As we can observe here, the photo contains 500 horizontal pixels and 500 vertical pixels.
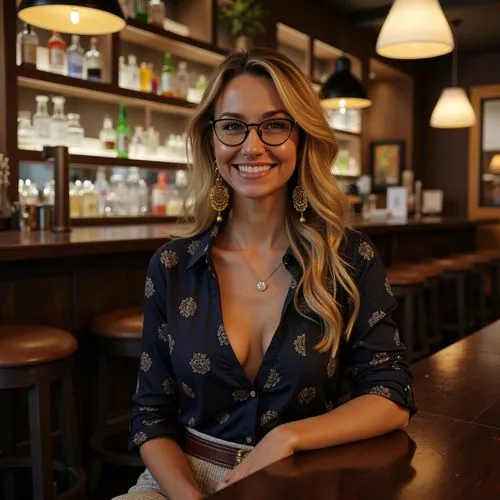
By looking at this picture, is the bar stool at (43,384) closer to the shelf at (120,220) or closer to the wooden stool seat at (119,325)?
the wooden stool seat at (119,325)

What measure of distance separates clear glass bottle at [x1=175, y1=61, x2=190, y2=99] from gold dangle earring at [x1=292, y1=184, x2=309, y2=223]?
3.75 metres

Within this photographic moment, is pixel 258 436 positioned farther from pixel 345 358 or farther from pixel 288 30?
pixel 288 30

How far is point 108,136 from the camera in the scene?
4555mm

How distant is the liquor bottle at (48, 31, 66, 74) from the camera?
13.3 ft

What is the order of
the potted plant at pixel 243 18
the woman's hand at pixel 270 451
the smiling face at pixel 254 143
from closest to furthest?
1. the woman's hand at pixel 270 451
2. the smiling face at pixel 254 143
3. the potted plant at pixel 243 18

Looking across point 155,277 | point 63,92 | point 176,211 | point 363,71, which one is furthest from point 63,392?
point 363,71

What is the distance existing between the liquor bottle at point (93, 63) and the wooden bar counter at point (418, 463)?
348 centimetres

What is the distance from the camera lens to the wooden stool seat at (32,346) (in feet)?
6.61

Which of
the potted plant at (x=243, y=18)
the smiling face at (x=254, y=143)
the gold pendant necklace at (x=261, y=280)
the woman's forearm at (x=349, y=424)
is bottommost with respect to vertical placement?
the woman's forearm at (x=349, y=424)

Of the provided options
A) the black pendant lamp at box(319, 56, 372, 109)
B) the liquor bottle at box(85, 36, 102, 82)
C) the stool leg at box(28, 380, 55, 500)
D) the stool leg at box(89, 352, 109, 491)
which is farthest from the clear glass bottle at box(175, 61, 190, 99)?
the stool leg at box(28, 380, 55, 500)

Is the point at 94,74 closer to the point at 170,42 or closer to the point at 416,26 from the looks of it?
the point at 170,42

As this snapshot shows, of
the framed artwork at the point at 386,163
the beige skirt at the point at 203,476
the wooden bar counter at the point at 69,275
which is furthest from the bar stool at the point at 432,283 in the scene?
the beige skirt at the point at 203,476

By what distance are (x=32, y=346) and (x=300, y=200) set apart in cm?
106

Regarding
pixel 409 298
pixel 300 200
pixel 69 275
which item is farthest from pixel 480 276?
pixel 300 200
